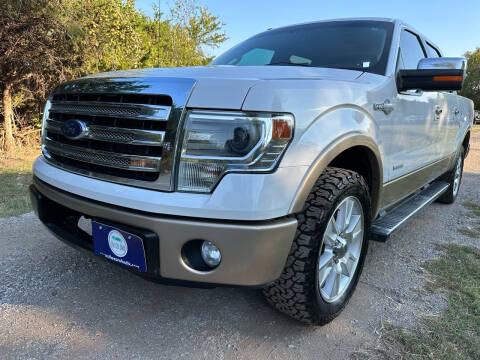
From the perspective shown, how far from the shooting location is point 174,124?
1.55 meters

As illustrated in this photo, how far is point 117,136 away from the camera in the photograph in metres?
1.71

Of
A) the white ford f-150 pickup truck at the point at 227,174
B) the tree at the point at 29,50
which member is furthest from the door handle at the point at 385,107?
the tree at the point at 29,50

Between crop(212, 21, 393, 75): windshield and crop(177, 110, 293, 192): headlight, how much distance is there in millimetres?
1315

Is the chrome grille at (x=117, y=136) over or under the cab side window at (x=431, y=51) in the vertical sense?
under

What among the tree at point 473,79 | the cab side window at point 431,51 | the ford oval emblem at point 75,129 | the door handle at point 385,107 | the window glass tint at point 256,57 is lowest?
the tree at point 473,79

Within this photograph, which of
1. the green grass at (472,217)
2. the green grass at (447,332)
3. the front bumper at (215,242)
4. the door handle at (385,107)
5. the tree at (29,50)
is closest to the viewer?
the front bumper at (215,242)

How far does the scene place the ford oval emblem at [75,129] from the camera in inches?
72.0

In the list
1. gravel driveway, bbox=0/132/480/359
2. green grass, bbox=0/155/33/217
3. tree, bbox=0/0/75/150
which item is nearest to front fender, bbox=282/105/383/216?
gravel driveway, bbox=0/132/480/359

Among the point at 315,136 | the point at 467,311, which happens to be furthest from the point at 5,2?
the point at 467,311

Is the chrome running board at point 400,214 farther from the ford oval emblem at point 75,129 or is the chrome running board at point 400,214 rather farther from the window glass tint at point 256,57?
the ford oval emblem at point 75,129

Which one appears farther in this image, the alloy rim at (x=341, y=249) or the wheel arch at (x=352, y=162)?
the alloy rim at (x=341, y=249)

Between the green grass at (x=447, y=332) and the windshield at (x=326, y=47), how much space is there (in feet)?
5.14

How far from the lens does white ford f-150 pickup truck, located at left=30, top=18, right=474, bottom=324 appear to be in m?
1.51

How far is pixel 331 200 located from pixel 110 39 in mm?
7816
